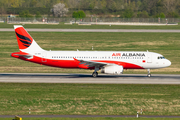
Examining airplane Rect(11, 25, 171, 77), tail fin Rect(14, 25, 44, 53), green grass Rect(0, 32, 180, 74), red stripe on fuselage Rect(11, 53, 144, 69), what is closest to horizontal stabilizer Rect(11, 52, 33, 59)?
airplane Rect(11, 25, 171, 77)

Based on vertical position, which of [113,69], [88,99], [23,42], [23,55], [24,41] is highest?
[24,41]

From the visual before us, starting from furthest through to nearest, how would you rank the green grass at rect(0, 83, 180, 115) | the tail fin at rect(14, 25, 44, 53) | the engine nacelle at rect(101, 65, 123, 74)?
the tail fin at rect(14, 25, 44, 53)
the engine nacelle at rect(101, 65, 123, 74)
the green grass at rect(0, 83, 180, 115)

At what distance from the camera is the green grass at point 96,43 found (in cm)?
6494

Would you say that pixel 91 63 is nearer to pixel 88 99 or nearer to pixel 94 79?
pixel 94 79

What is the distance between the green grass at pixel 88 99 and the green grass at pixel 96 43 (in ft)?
65.8

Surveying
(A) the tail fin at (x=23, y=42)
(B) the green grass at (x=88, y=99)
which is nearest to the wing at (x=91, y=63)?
(B) the green grass at (x=88, y=99)

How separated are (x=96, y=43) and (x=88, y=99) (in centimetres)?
5375

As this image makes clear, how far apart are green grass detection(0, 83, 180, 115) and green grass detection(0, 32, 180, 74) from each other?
20047 mm

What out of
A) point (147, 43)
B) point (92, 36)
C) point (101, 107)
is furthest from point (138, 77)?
point (92, 36)

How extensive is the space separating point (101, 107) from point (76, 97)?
4541 mm

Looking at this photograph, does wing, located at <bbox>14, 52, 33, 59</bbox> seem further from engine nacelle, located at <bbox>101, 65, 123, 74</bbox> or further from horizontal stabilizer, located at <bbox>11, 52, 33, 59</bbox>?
engine nacelle, located at <bbox>101, 65, 123, 74</bbox>

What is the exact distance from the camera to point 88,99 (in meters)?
33.1

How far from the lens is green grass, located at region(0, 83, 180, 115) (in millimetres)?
29266

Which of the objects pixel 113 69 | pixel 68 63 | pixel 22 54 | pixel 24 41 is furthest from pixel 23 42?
pixel 113 69
